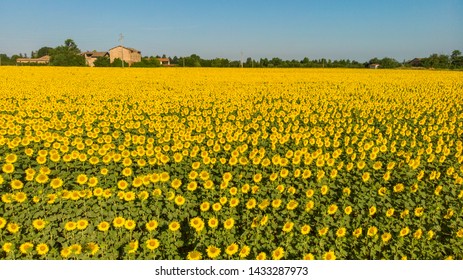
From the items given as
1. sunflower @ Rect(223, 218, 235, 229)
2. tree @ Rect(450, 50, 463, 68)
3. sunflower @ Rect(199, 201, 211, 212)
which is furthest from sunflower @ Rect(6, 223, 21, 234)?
tree @ Rect(450, 50, 463, 68)

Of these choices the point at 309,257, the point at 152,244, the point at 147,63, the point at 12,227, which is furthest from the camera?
the point at 147,63

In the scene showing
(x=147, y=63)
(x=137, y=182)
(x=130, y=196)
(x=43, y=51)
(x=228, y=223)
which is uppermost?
(x=43, y=51)

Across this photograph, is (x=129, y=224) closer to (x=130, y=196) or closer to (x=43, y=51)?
(x=130, y=196)

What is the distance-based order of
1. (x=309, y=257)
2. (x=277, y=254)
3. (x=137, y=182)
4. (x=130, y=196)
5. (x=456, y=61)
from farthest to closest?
(x=456, y=61) < (x=137, y=182) < (x=130, y=196) < (x=277, y=254) < (x=309, y=257)

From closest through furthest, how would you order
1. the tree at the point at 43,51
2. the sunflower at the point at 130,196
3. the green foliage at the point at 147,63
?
the sunflower at the point at 130,196 → the green foliage at the point at 147,63 → the tree at the point at 43,51

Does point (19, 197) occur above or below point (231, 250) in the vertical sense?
above

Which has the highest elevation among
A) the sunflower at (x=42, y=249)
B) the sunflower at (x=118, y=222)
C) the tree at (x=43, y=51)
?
the tree at (x=43, y=51)

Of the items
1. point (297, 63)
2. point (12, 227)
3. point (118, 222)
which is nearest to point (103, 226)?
point (118, 222)

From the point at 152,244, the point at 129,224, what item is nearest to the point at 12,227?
the point at 129,224

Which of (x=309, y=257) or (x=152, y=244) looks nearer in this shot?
(x=309, y=257)

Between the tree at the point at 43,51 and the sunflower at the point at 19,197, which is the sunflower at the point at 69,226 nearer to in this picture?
the sunflower at the point at 19,197

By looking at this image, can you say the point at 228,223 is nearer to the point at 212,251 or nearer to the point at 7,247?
the point at 212,251

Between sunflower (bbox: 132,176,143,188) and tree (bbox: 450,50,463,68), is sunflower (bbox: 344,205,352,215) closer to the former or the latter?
sunflower (bbox: 132,176,143,188)

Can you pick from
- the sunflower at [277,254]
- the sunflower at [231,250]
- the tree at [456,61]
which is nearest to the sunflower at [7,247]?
the sunflower at [231,250]
